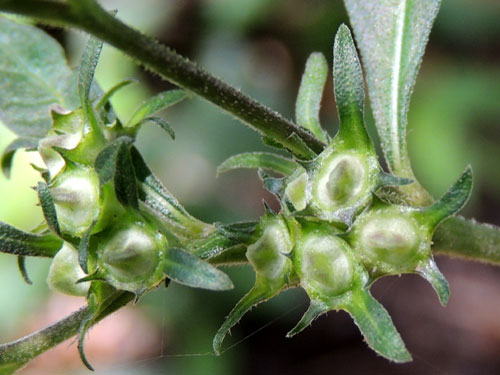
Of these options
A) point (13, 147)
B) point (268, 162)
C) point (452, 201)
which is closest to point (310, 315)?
point (452, 201)

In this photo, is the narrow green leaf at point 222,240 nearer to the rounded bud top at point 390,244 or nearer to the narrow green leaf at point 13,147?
the rounded bud top at point 390,244

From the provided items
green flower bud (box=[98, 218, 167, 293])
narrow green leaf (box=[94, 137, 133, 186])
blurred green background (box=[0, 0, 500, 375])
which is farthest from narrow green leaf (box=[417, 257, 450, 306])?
blurred green background (box=[0, 0, 500, 375])

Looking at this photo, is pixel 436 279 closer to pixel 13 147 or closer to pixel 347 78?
pixel 347 78

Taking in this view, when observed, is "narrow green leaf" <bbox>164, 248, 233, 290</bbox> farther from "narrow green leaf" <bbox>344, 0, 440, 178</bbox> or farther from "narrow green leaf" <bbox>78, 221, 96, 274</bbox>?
"narrow green leaf" <bbox>344, 0, 440, 178</bbox>

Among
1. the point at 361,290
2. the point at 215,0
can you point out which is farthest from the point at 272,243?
the point at 215,0

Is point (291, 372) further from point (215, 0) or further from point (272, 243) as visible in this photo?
point (272, 243)
